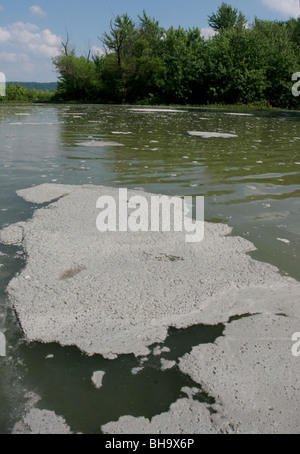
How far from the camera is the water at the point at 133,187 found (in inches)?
59.5

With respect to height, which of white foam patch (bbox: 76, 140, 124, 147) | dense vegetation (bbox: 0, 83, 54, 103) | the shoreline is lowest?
the shoreline

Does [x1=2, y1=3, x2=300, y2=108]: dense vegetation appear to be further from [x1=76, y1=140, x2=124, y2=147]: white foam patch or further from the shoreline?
the shoreline

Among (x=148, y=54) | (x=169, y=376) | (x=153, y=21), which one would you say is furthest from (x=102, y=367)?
(x=153, y=21)

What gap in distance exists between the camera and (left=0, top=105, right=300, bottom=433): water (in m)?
1.51

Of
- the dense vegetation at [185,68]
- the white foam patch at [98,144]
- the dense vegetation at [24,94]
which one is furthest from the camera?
the dense vegetation at [24,94]

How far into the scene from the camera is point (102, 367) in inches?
65.8

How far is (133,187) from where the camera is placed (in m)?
4.59

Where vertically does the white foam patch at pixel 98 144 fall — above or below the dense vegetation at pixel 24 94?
below

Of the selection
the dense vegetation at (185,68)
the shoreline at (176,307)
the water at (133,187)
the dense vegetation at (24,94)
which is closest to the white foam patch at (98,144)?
the water at (133,187)

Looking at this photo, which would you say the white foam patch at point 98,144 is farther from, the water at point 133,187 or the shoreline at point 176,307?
the shoreline at point 176,307

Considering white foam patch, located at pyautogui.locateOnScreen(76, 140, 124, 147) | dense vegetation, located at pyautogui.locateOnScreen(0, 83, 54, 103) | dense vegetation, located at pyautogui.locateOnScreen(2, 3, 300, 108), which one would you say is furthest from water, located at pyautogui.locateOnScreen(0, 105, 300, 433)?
dense vegetation, located at pyautogui.locateOnScreen(0, 83, 54, 103)

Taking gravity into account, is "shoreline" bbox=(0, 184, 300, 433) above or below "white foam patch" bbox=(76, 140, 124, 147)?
below

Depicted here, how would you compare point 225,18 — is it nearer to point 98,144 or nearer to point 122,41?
point 122,41
